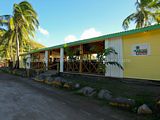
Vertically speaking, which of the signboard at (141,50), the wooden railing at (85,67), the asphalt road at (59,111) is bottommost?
the asphalt road at (59,111)

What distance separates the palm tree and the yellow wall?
17159 mm

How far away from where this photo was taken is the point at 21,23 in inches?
953

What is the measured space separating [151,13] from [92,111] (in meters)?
15.4

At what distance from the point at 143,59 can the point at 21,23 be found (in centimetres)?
2002

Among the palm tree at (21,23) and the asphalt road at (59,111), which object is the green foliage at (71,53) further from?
the palm tree at (21,23)

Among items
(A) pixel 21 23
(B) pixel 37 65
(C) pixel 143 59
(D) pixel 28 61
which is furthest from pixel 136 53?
(A) pixel 21 23

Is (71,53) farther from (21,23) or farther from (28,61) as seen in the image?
(21,23)

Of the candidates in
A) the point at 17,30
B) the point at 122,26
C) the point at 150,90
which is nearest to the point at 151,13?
the point at 122,26

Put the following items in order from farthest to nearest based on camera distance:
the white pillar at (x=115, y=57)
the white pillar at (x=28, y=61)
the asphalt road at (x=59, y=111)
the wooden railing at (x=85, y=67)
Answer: the white pillar at (x=28, y=61) → the wooden railing at (x=85, y=67) → the white pillar at (x=115, y=57) → the asphalt road at (x=59, y=111)

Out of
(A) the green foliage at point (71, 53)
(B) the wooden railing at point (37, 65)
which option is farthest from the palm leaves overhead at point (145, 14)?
(B) the wooden railing at point (37, 65)

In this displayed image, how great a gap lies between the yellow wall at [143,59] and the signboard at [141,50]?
16cm

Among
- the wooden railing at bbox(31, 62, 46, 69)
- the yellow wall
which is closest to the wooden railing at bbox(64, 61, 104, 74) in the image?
the yellow wall

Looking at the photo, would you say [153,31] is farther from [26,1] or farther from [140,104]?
[26,1]

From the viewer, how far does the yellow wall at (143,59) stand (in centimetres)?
827
